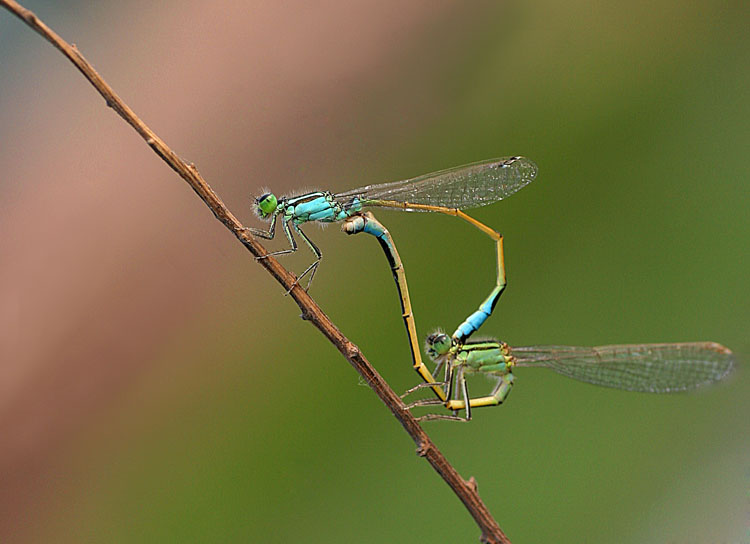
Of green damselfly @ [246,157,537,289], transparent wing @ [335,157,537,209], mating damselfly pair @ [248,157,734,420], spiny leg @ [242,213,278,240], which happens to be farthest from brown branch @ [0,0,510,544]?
transparent wing @ [335,157,537,209]

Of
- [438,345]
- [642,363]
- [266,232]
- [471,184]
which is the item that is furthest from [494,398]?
[266,232]

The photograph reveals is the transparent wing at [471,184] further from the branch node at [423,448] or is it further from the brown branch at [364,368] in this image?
the branch node at [423,448]

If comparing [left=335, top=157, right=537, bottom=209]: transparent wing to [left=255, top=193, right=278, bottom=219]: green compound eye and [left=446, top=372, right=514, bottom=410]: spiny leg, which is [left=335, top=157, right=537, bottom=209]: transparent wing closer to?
A: [left=255, top=193, right=278, bottom=219]: green compound eye

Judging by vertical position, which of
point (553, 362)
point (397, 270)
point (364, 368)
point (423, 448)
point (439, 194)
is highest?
point (439, 194)

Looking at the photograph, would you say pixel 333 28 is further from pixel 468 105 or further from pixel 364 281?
pixel 364 281

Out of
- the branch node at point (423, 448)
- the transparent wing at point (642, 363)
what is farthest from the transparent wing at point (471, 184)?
the branch node at point (423, 448)

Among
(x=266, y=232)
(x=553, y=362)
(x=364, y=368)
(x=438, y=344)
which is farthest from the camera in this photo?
(x=553, y=362)

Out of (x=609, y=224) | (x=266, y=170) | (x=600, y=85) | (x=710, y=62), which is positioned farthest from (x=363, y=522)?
(x=710, y=62)

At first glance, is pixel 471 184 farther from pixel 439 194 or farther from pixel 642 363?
pixel 642 363
